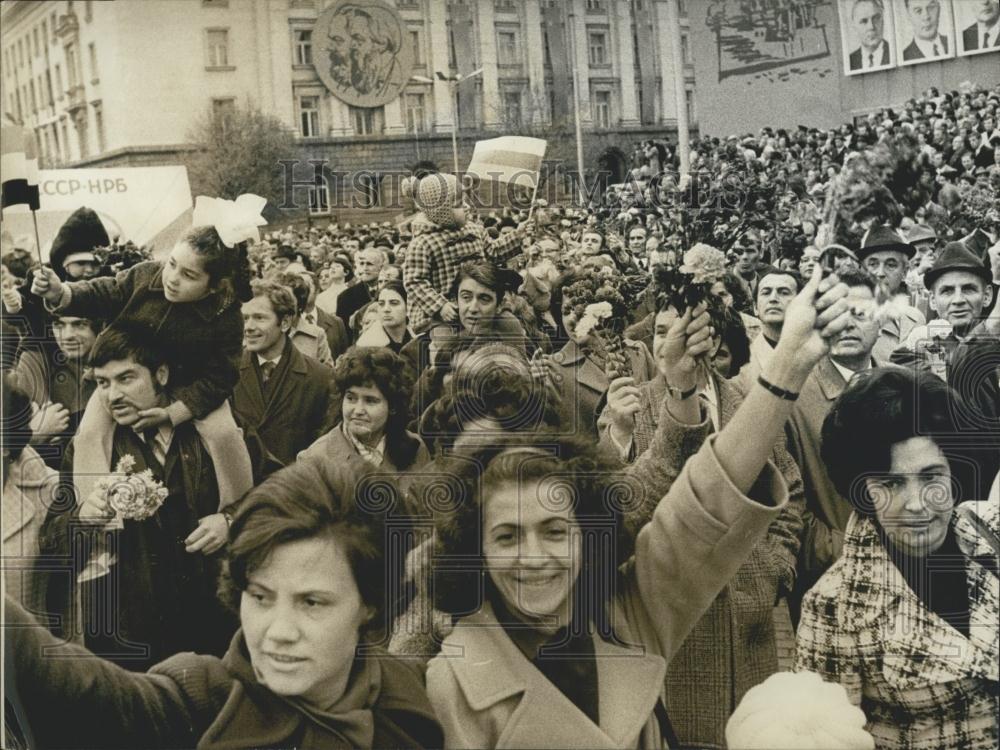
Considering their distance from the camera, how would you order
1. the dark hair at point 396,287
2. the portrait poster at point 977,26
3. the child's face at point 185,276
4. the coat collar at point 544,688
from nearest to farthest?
1. the coat collar at point 544,688
2. the child's face at point 185,276
3. the dark hair at point 396,287
4. the portrait poster at point 977,26

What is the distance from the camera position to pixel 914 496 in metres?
4.31

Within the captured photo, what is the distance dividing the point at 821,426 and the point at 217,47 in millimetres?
2269

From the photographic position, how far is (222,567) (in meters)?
4.23

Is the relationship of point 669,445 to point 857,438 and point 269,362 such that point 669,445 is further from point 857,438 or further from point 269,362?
point 269,362

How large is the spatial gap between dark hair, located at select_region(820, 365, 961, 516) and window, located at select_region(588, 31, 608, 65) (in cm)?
131

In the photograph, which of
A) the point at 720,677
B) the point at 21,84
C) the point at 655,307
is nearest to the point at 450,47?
the point at 655,307

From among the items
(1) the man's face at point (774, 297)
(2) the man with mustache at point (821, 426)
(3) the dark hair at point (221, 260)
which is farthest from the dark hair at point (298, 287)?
(2) the man with mustache at point (821, 426)

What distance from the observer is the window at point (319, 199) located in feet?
14.1

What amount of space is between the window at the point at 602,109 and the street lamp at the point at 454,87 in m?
0.39

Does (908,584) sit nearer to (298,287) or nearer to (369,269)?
(369,269)

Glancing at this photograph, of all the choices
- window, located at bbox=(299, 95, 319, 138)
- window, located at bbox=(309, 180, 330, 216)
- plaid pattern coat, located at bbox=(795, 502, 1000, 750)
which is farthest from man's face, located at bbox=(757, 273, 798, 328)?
window, located at bbox=(299, 95, 319, 138)

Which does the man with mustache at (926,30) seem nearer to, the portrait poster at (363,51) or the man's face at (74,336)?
the portrait poster at (363,51)

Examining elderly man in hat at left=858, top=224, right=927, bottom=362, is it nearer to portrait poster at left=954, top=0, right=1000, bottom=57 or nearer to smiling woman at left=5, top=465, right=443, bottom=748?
portrait poster at left=954, top=0, right=1000, bottom=57

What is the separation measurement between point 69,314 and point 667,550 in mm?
2007
